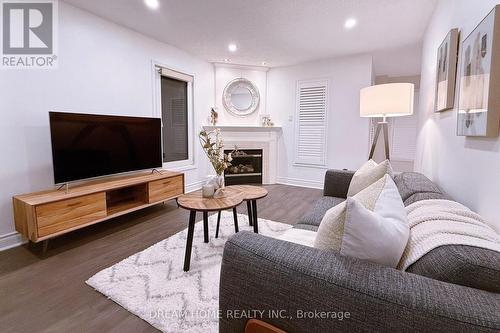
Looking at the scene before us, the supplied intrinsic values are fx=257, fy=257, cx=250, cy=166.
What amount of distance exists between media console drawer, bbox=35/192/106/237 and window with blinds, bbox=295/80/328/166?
371 cm

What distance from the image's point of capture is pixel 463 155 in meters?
1.54

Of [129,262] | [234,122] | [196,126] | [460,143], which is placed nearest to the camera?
[460,143]

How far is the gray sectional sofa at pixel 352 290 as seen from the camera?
2.14ft

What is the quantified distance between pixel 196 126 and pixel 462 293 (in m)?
4.52

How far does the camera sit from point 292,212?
11.7 feet

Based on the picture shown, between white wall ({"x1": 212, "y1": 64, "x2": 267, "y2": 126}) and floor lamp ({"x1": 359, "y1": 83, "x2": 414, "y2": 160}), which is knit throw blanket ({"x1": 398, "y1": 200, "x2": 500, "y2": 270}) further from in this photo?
white wall ({"x1": 212, "y1": 64, "x2": 267, "y2": 126})

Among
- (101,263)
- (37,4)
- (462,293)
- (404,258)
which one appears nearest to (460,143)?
→ (404,258)

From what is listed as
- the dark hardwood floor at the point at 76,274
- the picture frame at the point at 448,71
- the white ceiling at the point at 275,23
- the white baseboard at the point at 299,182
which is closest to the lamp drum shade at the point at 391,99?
the picture frame at the point at 448,71

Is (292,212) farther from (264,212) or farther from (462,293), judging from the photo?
(462,293)

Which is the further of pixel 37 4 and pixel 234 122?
pixel 234 122

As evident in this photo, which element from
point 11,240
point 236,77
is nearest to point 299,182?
point 236,77

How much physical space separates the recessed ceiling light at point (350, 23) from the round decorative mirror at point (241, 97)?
7.76ft

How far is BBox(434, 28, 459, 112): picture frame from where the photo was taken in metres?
1.77

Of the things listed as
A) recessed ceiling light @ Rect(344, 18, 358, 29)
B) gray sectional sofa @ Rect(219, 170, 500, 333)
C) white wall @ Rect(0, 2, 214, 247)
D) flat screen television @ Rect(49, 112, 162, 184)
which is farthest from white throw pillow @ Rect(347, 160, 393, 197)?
white wall @ Rect(0, 2, 214, 247)
